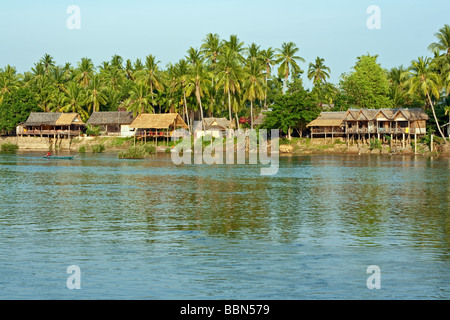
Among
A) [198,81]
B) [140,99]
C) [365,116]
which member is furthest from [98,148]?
[365,116]

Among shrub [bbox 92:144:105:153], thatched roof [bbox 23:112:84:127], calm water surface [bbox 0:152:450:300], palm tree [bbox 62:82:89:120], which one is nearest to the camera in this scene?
calm water surface [bbox 0:152:450:300]

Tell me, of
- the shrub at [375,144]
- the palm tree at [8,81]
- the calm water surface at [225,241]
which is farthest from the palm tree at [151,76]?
the calm water surface at [225,241]

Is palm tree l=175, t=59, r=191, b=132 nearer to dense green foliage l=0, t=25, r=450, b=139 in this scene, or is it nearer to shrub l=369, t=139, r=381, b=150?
dense green foliage l=0, t=25, r=450, b=139

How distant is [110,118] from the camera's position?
110 meters

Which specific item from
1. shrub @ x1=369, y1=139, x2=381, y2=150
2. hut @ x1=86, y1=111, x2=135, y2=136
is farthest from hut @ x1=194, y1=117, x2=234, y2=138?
shrub @ x1=369, y1=139, x2=381, y2=150

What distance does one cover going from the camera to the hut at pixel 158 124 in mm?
100488

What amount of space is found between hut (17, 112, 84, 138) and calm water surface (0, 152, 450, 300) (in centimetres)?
6784

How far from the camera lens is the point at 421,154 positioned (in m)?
86.1

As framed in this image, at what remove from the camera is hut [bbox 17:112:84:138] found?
109 m

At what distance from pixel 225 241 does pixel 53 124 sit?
307 feet

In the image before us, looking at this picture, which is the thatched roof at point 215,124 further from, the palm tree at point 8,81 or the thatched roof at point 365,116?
the palm tree at point 8,81

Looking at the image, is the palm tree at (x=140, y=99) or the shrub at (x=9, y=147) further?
the shrub at (x=9, y=147)
